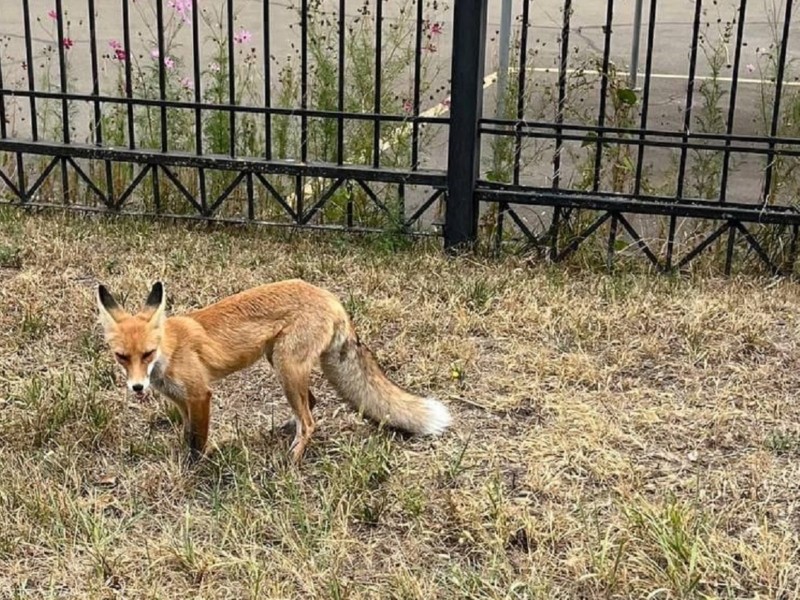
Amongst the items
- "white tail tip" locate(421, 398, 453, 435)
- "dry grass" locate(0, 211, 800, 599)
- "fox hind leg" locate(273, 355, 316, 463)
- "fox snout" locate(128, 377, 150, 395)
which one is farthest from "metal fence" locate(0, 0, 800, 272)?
"fox snout" locate(128, 377, 150, 395)

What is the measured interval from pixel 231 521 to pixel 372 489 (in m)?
0.56

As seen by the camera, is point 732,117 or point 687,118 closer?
point 732,117

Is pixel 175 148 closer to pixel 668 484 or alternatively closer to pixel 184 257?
pixel 184 257

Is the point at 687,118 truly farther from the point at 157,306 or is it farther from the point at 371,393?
the point at 157,306

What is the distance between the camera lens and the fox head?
3.78 metres

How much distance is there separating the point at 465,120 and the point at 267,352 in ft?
9.00

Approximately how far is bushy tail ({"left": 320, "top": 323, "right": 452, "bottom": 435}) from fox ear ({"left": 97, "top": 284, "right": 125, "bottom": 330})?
866 mm

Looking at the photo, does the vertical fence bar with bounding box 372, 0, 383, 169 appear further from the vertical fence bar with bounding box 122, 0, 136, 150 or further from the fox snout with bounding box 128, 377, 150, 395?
the fox snout with bounding box 128, 377, 150, 395

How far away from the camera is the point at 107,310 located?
3891 millimetres

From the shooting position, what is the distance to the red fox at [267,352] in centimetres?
393

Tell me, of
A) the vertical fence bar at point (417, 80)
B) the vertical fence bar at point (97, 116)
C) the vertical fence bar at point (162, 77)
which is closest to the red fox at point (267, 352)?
the vertical fence bar at point (417, 80)

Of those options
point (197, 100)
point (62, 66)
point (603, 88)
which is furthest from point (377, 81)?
point (62, 66)

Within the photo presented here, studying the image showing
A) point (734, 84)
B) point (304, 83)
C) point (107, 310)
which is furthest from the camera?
point (304, 83)

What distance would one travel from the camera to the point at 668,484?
13.4 ft
